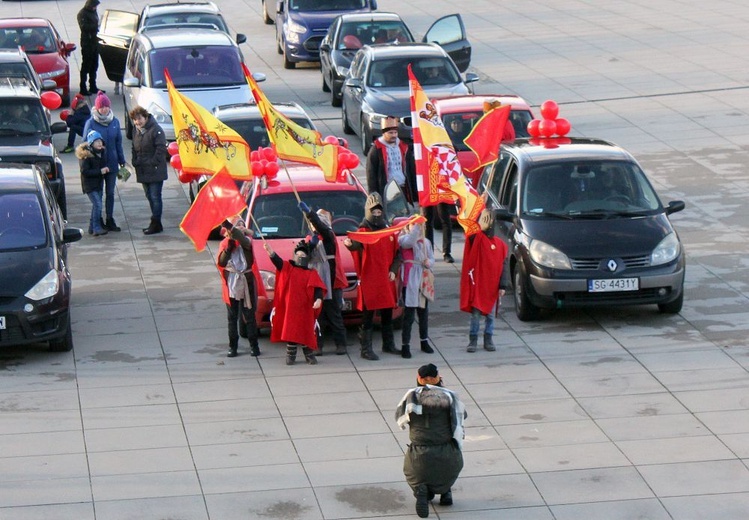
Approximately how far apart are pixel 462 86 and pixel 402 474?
13649 mm

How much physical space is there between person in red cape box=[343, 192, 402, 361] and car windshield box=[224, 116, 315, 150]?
20.2 feet

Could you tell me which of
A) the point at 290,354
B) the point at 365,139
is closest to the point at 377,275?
the point at 290,354

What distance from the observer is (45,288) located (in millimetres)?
13984

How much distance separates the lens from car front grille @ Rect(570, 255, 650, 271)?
14758mm

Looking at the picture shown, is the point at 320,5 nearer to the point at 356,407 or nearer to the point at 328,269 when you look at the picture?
the point at 328,269

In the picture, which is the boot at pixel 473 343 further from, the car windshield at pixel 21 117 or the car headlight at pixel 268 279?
the car windshield at pixel 21 117

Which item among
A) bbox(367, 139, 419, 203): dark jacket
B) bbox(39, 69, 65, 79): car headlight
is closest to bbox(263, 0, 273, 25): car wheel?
bbox(39, 69, 65, 79): car headlight

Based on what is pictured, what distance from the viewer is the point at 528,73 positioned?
29703mm

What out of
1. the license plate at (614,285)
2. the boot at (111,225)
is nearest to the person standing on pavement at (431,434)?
the license plate at (614,285)

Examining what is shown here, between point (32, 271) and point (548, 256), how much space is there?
5.03 m

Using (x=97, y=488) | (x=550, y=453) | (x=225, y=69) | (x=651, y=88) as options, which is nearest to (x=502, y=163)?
(x=550, y=453)

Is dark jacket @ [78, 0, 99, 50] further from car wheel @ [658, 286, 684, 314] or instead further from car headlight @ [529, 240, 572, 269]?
car wheel @ [658, 286, 684, 314]

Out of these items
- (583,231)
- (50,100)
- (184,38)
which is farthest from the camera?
(184,38)

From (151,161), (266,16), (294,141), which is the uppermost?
(294,141)
